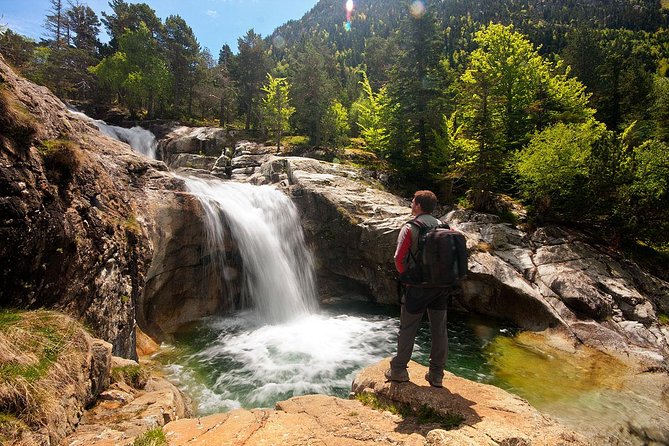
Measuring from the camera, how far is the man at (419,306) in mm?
5172

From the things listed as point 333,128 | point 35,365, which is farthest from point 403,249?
point 333,128

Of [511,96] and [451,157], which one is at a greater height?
[511,96]

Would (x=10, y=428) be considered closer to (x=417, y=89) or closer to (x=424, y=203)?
(x=424, y=203)

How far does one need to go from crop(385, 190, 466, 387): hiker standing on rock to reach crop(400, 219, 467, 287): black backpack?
0.02 metres

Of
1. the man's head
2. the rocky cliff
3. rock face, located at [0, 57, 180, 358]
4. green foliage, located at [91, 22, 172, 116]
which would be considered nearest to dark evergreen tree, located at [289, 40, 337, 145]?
the rocky cliff

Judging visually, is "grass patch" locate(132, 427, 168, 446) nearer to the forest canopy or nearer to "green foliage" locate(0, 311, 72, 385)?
"green foliage" locate(0, 311, 72, 385)

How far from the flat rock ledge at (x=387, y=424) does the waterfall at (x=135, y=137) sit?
3235cm

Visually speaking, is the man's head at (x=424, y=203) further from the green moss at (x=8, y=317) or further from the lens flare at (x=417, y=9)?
the lens flare at (x=417, y=9)

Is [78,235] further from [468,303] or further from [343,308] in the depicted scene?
[468,303]

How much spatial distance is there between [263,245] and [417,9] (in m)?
25.1

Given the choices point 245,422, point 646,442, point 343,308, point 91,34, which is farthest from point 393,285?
point 91,34

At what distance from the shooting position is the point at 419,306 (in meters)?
5.20

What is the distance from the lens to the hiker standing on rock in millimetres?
5145

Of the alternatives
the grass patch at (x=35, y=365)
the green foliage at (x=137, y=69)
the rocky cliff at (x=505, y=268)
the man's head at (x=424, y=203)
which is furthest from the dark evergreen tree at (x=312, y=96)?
the grass patch at (x=35, y=365)
